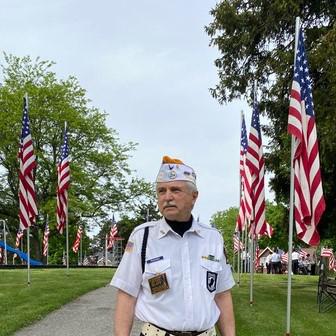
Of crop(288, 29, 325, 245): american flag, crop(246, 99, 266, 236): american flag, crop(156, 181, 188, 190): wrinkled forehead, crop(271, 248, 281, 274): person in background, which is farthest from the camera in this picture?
crop(271, 248, 281, 274): person in background

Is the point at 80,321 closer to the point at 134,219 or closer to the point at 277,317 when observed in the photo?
the point at 277,317

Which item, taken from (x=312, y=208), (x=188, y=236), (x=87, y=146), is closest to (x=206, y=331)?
(x=188, y=236)

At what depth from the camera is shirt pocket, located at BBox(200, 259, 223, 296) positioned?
3.24 metres

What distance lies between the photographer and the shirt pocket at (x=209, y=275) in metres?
3.24

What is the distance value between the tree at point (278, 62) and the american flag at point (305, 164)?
4.39m

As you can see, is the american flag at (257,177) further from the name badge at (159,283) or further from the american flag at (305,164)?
the name badge at (159,283)

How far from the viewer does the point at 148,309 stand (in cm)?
321

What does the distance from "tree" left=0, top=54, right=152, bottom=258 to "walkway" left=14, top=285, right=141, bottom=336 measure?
1152 inches

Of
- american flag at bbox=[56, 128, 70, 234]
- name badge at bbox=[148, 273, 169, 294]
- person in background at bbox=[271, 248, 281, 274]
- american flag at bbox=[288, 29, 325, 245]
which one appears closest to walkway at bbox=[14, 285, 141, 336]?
american flag at bbox=[288, 29, 325, 245]

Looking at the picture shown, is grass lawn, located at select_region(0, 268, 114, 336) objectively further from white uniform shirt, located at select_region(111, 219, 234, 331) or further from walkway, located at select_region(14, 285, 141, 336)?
white uniform shirt, located at select_region(111, 219, 234, 331)

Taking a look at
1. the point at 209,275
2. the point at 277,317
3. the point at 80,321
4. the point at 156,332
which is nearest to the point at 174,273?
the point at 209,275

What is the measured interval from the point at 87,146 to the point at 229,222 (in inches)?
2588

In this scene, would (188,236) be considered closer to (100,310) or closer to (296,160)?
(296,160)

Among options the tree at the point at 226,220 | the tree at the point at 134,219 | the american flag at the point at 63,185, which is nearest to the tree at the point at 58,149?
the tree at the point at 134,219
